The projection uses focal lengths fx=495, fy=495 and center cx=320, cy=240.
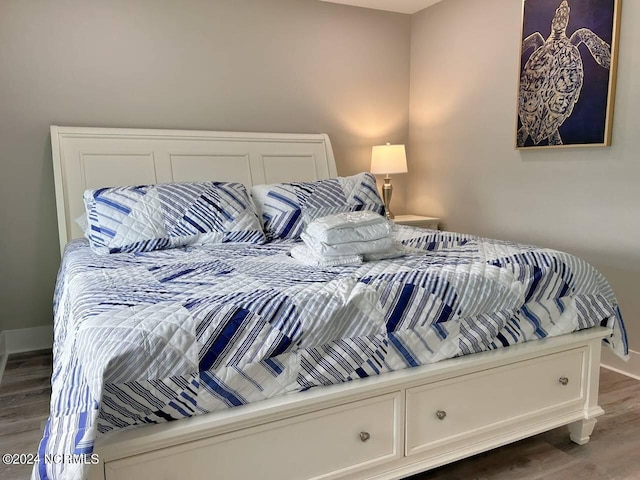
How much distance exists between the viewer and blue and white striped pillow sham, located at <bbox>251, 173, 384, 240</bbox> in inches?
105

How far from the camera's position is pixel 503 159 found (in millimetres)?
3270

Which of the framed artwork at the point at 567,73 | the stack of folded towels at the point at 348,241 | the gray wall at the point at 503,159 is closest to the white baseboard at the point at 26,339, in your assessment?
the stack of folded towels at the point at 348,241

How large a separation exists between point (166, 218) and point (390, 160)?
1.79m

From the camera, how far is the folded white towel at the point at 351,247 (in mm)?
1938

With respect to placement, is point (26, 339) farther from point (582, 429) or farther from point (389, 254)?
point (582, 429)

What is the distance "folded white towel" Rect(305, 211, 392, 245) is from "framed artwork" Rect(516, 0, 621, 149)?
4.74 feet

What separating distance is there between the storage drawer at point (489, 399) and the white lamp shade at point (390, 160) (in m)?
2.00

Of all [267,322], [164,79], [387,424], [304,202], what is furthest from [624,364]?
[164,79]

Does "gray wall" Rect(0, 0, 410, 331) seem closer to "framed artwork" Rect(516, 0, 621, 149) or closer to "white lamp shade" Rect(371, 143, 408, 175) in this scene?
"white lamp shade" Rect(371, 143, 408, 175)

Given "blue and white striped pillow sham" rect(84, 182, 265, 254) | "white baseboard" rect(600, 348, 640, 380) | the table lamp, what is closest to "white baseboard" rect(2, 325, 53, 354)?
"blue and white striped pillow sham" rect(84, 182, 265, 254)

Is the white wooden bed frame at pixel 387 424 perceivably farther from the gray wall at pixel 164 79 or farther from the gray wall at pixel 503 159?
the gray wall at pixel 164 79

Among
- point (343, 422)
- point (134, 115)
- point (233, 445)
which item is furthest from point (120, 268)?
point (134, 115)

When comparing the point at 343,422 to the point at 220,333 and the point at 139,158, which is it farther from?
the point at 139,158

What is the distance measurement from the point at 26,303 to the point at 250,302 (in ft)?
7.14
